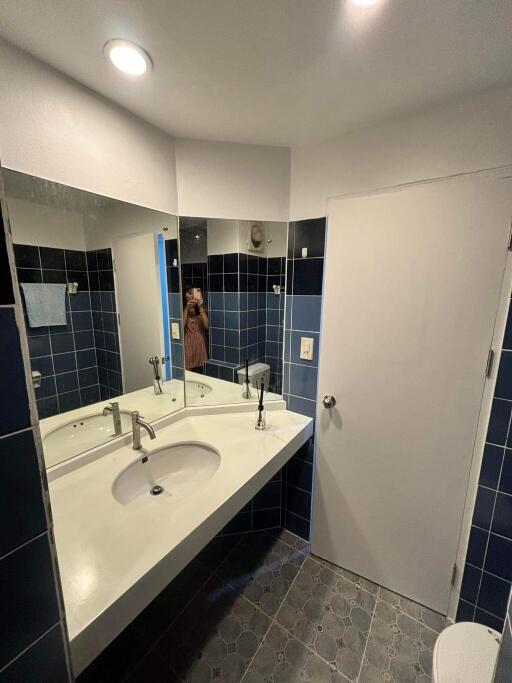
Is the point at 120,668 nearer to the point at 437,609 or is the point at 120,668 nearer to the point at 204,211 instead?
the point at 437,609

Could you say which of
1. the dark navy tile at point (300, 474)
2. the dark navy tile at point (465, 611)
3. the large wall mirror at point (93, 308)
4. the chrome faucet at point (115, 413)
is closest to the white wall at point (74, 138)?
the large wall mirror at point (93, 308)

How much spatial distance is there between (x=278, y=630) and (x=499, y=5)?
7.37 ft

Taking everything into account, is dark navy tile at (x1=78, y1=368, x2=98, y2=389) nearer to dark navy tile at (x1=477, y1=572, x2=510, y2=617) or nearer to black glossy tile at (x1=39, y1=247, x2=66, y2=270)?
black glossy tile at (x1=39, y1=247, x2=66, y2=270)

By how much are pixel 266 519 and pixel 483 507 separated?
3.74 feet

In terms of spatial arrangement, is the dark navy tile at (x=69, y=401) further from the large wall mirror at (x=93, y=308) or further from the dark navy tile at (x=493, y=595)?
the dark navy tile at (x=493, y=595)

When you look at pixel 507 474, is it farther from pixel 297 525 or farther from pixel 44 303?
pixel 44 303

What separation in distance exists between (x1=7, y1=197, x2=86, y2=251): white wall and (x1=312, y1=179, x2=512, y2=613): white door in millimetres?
1072

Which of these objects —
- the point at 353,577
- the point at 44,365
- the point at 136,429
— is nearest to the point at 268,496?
the point at 353,577

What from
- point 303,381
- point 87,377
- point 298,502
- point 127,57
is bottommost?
point 298,502

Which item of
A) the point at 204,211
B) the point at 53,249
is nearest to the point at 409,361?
the point at 204,211

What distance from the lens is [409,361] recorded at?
1234 mm

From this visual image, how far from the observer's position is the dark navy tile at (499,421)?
1078 millimetres

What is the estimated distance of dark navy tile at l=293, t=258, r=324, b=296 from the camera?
1.40 m

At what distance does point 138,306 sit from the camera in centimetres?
135
